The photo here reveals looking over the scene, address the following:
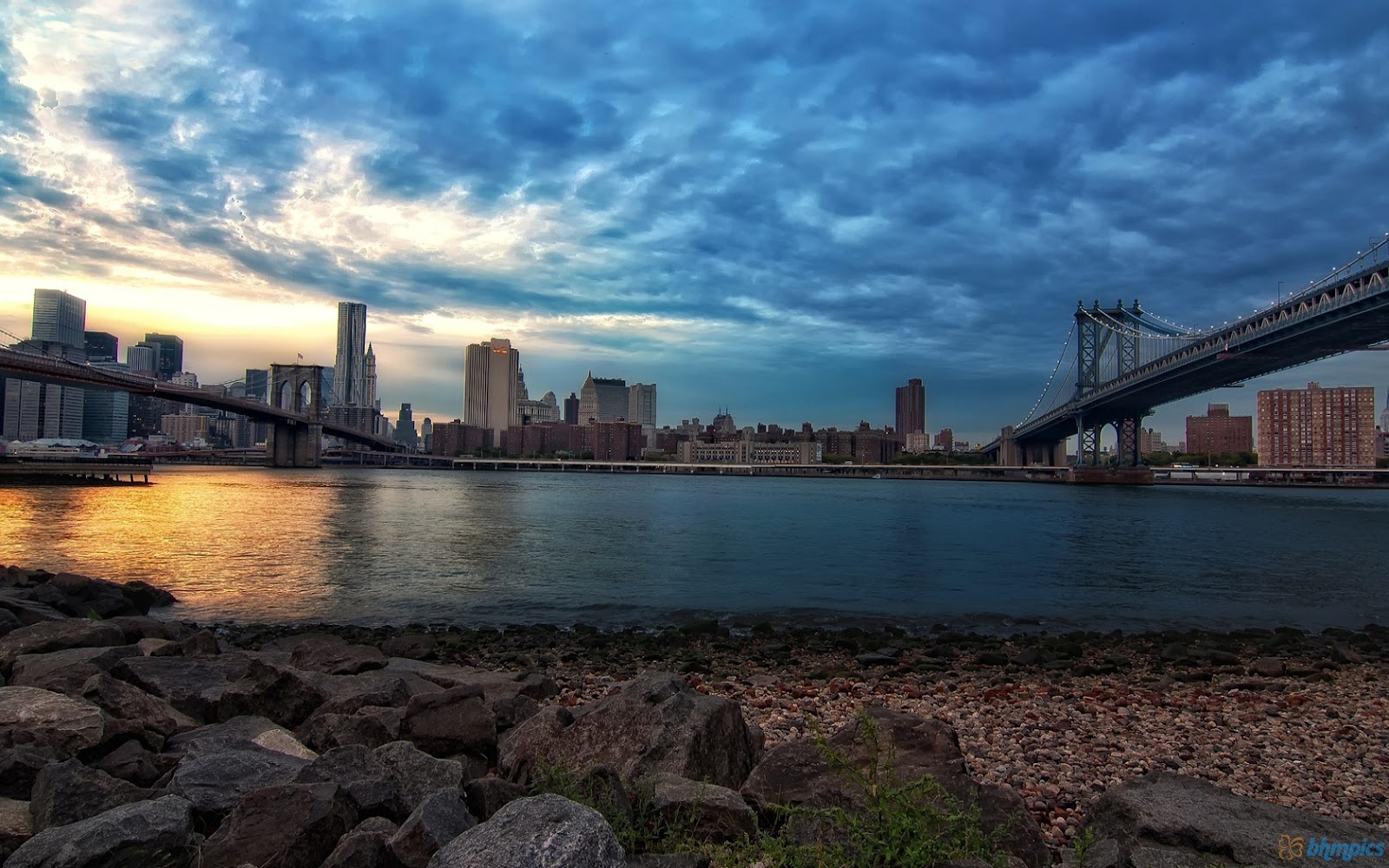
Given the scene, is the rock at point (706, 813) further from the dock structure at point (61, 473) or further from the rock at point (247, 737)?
the dock structure at point (61, 473)

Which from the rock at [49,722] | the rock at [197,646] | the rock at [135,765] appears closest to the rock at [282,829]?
the rock at [135,765]

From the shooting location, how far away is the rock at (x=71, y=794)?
326 cm

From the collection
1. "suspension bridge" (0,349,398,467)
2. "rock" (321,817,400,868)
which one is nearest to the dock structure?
"suspension bridge" (0,349,398,467)

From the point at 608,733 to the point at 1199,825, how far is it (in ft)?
10.1

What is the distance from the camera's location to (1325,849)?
3373mm

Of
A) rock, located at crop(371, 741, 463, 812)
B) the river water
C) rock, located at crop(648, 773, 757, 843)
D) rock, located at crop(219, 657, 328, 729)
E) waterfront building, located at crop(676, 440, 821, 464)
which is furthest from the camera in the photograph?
waterfront building, located at crop(676, 440, 821, 464)

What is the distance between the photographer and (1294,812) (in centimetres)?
370

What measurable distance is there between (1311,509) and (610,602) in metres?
61.2

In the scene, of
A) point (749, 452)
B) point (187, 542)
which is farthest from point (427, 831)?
point (749, 452)

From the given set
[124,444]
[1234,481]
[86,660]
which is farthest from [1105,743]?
[124,444]

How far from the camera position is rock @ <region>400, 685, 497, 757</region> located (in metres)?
4.80

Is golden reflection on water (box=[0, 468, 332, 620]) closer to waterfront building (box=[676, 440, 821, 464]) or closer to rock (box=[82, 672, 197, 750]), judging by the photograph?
rock (box=[82, 672, 197, 750])

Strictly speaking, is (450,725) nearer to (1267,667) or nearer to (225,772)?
(225,772)

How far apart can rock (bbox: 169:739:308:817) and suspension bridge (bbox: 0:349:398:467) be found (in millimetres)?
63300
